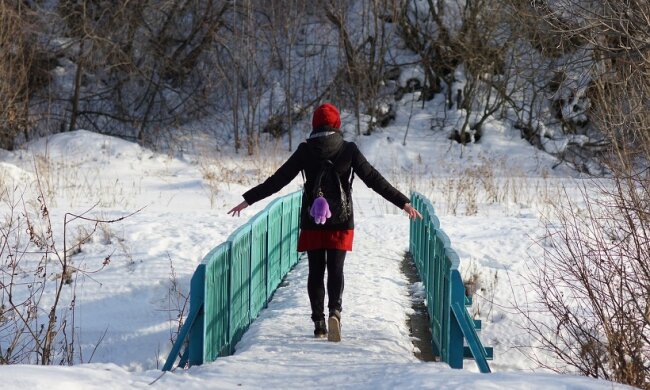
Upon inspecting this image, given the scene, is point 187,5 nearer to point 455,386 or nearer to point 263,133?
point 263,133

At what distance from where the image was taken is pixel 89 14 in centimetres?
2523

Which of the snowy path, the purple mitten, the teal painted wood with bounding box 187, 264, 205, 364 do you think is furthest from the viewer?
the purple mitten

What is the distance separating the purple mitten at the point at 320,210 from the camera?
6.06 m

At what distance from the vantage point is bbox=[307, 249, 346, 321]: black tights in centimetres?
621

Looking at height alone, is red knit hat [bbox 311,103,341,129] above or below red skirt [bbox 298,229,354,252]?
above

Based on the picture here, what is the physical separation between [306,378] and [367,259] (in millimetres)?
5031

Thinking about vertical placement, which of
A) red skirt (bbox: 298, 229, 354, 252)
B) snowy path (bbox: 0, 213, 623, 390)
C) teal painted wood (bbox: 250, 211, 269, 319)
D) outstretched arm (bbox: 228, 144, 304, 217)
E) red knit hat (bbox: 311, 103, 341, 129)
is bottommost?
snowy path (bbox: 0, 213, 623, 390)

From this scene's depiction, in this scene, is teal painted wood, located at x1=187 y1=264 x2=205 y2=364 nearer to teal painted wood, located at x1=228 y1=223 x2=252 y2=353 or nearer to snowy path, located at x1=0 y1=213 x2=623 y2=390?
snowy path, located at x1=0 y1=213 x2=623 y2=390

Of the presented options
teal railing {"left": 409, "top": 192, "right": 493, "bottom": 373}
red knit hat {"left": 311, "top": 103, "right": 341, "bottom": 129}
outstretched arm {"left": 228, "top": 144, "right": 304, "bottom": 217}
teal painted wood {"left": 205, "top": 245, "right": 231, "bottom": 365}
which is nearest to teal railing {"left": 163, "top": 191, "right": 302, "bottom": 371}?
teal painted wood {"left": 205, "top": 245, "right": 231, "bottom": 365}

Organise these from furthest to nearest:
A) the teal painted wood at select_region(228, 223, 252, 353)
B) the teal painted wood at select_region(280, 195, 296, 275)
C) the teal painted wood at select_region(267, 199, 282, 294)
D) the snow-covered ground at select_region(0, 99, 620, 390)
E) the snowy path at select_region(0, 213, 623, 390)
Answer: the teal painted wood at select_region(280, 195, 296, 275) → the teal painted wood at select_region(267, 199, 282, 294) → the teal painted wood at select_region(228, 223, 252, 353) → the snow-covered ground at select_region(0, 99, 620, 390) → the snowy path at select_region(0, 213, 623, 390)

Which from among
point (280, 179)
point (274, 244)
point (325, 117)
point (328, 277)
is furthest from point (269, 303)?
point (325, 117)

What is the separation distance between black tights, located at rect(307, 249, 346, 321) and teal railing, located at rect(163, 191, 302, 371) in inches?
24.5

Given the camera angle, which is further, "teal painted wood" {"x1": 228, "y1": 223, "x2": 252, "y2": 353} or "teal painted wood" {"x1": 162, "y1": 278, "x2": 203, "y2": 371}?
"teal painted wood" {"x1": 228, "y1": 223, "x2": 252, "y2": 353}

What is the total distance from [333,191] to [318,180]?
14 centimetres
